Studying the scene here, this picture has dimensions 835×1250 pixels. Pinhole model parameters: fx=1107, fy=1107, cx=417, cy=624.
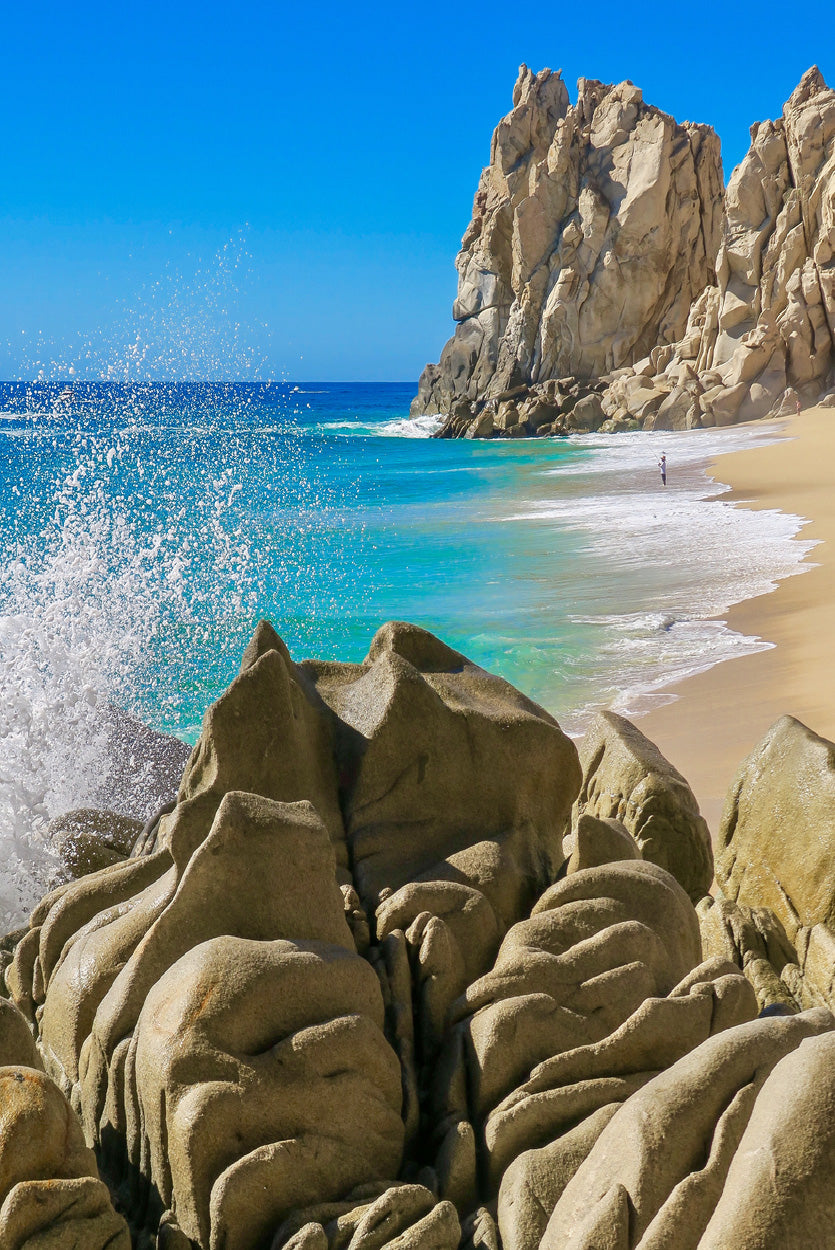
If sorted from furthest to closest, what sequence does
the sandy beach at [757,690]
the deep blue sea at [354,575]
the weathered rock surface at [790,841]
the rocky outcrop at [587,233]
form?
the rocky outcrop at [587,233] < the deep blue sea at [354,575] < the sandy beach at [757,690] < the weathered rock surface at [790,841]

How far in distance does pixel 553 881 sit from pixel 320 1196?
1545mm

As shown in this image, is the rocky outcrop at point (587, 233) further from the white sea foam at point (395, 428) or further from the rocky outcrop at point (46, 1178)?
the rocky outcrop at point (46, 1178)

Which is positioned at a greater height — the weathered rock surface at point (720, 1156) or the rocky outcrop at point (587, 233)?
the rocky outcrop at point (587, 233)

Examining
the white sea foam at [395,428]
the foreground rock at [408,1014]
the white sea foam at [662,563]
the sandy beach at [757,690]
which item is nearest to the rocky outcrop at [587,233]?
the white sea foam at [395,428]

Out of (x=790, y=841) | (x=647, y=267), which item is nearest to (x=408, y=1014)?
(x=790, y=841)

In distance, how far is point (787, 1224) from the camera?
83.5 inches

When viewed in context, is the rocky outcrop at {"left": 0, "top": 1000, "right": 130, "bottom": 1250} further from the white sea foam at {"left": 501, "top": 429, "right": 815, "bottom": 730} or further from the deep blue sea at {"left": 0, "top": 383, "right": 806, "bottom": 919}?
the white sea foam at {"left": 501, "top": 429, "right": 815, "bottom": 730}

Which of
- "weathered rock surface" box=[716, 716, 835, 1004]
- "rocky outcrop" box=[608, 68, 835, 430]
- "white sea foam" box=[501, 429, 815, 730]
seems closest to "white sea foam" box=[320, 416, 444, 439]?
"rocky outcrop" box=[608, 68, 835, 430]

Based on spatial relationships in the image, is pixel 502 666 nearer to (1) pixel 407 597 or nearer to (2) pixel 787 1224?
(1) pixel 407 597

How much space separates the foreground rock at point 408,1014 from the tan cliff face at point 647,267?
143 feet

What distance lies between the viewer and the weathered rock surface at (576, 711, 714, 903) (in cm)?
480

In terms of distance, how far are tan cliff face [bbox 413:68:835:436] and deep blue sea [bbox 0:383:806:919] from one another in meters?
4.67

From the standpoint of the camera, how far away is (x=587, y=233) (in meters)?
56.2

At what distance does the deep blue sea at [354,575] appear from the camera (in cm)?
1065
